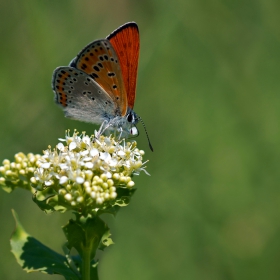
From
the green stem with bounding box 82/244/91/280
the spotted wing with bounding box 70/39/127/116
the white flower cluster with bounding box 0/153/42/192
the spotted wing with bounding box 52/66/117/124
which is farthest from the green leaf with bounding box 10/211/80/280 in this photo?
the spotted wing with bounding box 70/39/127/116

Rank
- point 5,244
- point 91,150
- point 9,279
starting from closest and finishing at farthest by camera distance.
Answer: point 91,150, point 9,279, point 5,244

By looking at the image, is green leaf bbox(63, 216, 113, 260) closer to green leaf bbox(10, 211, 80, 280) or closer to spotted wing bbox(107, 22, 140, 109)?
green leaf bbox(10, 211, 80, 280)

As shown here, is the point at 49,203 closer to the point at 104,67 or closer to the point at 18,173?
the point at 18,173

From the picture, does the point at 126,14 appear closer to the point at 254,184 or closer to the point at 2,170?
the point at 254,184

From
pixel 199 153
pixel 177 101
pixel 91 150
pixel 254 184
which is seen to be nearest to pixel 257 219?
pixel 254 184

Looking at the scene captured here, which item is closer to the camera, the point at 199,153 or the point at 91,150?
the point at 91,150

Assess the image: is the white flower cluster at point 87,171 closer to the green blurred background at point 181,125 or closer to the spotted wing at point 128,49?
the spotted wing at point 128,49
